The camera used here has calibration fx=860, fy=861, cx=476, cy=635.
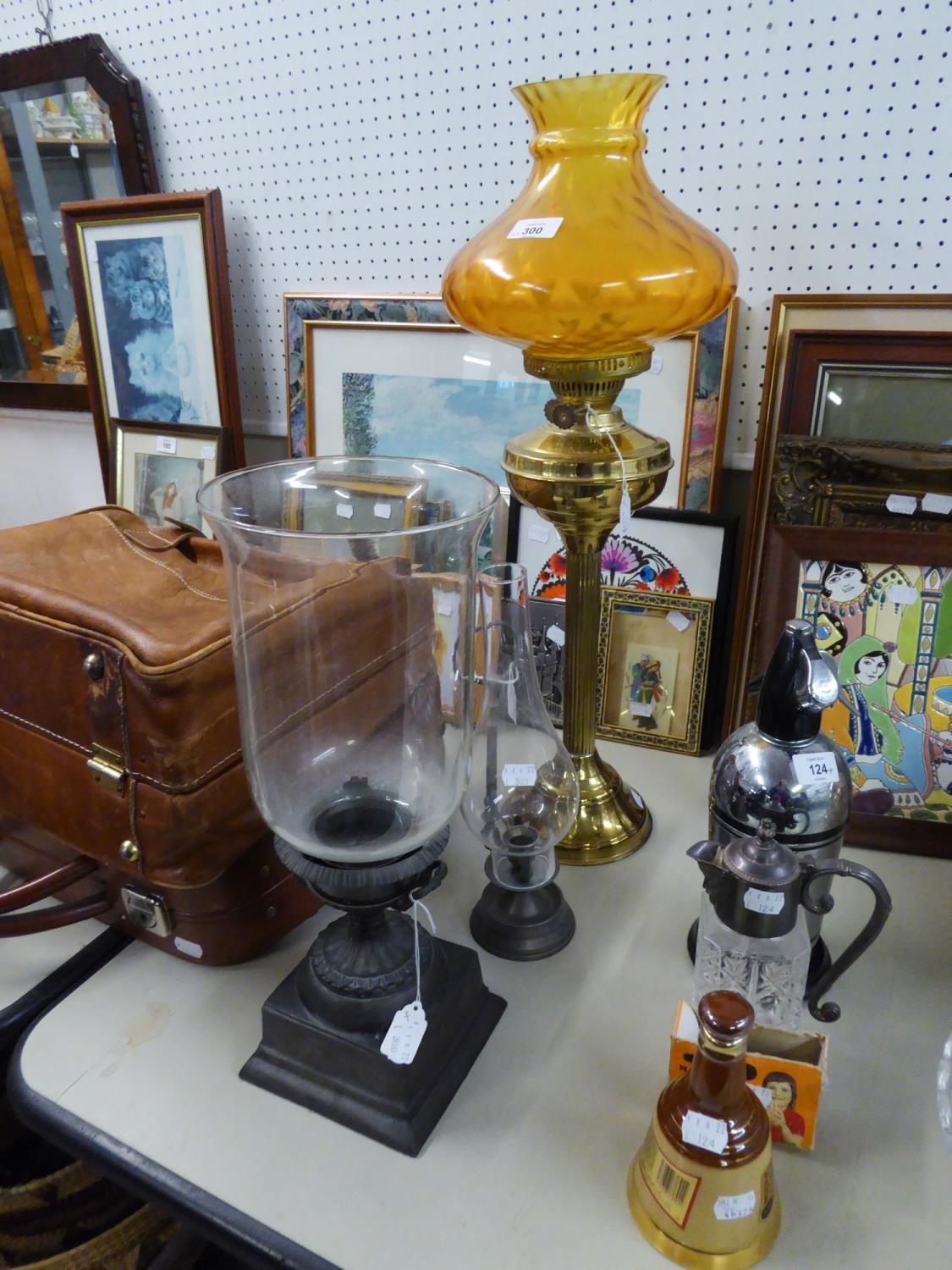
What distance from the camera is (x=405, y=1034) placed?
640 millimetres

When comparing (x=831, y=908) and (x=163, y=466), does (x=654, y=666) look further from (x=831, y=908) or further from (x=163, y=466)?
(x=163, y=466)

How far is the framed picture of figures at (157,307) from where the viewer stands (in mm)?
1199

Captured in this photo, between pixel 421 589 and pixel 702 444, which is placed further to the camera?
pixel 702 444

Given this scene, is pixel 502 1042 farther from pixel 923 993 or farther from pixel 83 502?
pixel 83 502

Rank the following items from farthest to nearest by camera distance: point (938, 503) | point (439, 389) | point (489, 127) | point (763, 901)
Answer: point (439, 389)
point (489, 127)
point (938, 503)
point (763, 901)

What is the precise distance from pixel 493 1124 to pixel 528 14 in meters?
1.10

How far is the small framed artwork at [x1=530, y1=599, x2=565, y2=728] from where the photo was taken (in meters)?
1.10

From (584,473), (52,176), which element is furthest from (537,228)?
(52,176)

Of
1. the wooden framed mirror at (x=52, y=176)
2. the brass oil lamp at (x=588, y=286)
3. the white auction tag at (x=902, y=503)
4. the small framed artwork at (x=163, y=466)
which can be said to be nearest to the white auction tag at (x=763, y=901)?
the brass oil lamp at (x=588, y=286)

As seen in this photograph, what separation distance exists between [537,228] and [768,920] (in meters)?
0.56

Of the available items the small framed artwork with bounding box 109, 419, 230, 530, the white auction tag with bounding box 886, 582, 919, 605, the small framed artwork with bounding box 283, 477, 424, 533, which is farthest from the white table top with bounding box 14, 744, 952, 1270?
the small framed artwork with bounding box 109, 419, 230, 530

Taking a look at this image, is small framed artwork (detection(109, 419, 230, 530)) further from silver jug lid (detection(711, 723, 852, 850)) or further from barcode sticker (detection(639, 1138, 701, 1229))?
barcode sticker (detection(639, 1138, 701, 1229))

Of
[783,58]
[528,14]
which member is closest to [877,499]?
[783,58]

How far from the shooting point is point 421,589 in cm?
62
